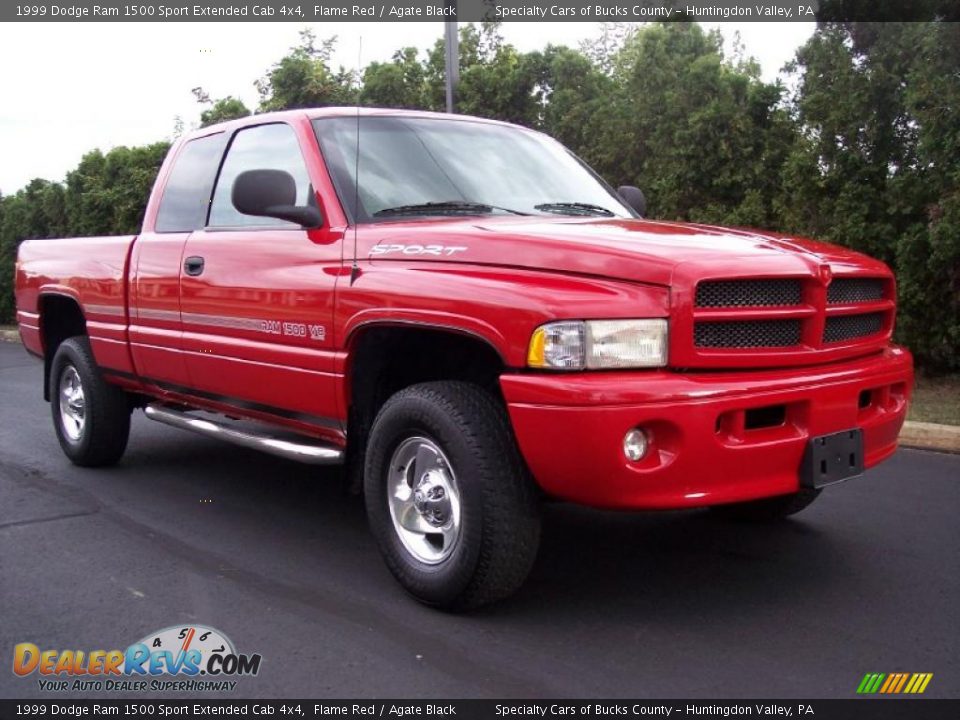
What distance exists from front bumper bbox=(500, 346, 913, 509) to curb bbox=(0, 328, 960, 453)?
3.51m

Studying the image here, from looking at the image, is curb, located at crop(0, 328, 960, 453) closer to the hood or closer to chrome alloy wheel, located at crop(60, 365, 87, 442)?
the hood

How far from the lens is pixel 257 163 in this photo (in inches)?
199

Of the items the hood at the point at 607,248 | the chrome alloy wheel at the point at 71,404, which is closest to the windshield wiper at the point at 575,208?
the hood at the point at 607,248

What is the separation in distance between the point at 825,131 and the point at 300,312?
20.7 feet

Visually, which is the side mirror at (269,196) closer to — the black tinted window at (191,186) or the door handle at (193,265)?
the door handle at (193,265)

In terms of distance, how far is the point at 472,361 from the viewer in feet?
13.2

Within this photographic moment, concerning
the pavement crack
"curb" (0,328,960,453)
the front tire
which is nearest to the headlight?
the front tire

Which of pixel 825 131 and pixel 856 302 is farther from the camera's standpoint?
pixel 825 131

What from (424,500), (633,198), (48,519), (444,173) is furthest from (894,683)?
(48,519)

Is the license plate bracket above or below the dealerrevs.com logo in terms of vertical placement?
above

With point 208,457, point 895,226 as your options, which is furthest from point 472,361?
point 895,226

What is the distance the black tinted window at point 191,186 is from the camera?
17.6 ft

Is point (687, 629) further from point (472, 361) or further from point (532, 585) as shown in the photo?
point (472, 361)

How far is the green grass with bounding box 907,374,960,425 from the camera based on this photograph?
711 centimetres
